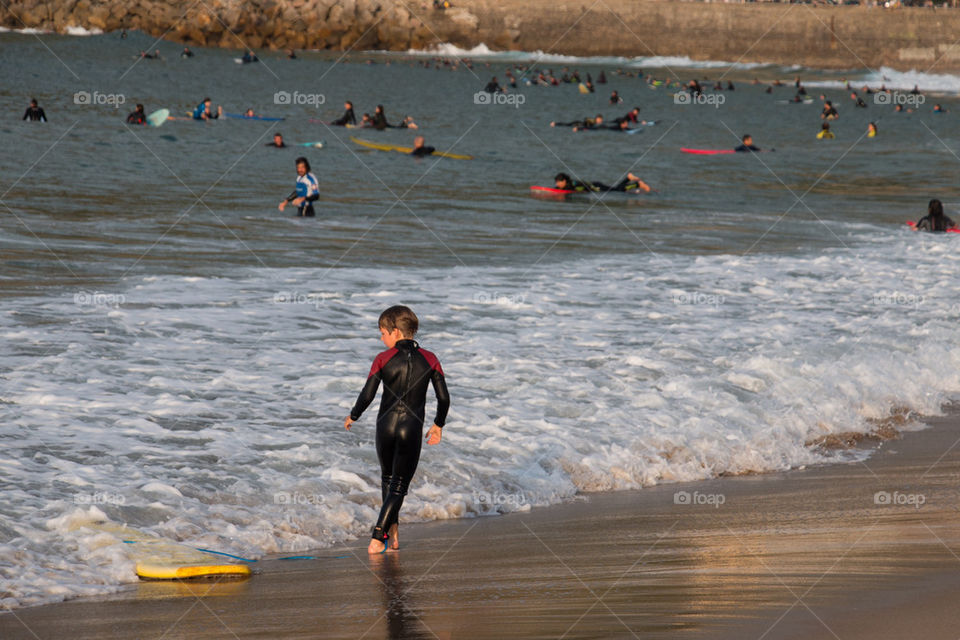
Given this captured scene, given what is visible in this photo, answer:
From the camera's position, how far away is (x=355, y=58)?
338 feet

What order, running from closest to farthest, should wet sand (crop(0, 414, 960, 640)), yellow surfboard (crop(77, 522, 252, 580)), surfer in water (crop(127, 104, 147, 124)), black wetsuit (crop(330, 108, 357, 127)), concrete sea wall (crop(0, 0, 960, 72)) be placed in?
wet sand (crop(0, 414, 960, 640))
yellow surfboard (crop(77, 522, 252, 580))
surfer in water (crop(127, 104, 147, 124))
black wetsuit (crop(330, 108, 357, 127))
concrete sea wall (crop(0, 0, 960, 72))

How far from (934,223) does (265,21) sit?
90.3 meters

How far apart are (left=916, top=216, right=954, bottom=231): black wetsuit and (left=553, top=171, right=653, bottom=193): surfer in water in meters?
7.78

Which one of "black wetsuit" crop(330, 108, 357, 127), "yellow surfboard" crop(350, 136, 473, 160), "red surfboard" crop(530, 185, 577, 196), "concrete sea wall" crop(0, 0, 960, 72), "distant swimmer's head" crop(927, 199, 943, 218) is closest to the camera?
"distant swimmer's head" crop(927, 199, 943, 218)

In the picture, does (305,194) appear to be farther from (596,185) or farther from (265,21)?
(265,21)

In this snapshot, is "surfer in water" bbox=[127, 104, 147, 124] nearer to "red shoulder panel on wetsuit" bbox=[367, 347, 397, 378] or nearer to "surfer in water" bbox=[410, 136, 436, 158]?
"surfer in water" bbox=[410, 136, 436, 158]

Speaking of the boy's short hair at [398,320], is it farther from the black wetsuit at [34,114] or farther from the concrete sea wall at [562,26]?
the concrete sea wall at [562,26]

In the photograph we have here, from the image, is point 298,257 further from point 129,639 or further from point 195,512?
point 129,639

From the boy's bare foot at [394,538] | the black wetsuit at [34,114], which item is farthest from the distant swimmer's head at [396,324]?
the black wetsuit at [34,114]

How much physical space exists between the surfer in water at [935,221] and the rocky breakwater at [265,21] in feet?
288

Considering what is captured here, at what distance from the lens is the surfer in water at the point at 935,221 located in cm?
2516

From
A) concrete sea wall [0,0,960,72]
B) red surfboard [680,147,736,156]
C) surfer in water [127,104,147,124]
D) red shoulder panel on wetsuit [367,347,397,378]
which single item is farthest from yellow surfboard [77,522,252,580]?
concrete sea wall [0,0,960,72]

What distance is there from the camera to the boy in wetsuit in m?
7.27

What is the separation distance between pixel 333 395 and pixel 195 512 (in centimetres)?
343
